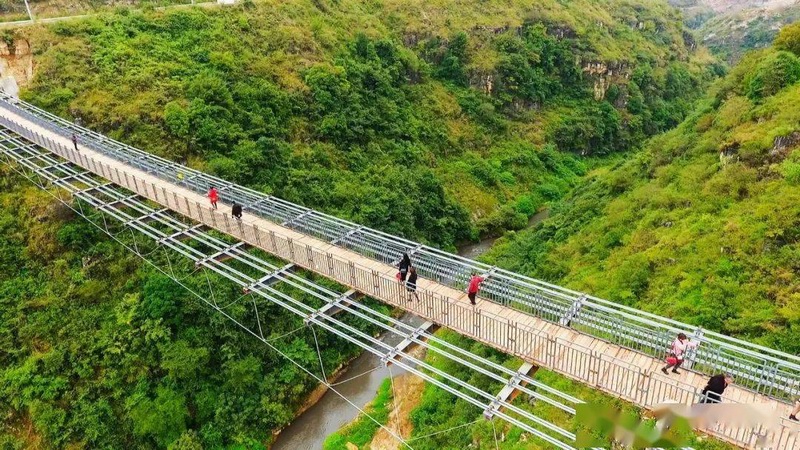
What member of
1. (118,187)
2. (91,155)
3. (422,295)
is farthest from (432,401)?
(91,155)

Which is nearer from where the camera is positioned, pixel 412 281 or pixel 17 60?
pixel 412 281

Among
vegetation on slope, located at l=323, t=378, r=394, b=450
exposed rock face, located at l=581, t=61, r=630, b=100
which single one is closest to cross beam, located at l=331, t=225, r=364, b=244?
vegetation on slope, located at l=323, t=378, r=394, b=450

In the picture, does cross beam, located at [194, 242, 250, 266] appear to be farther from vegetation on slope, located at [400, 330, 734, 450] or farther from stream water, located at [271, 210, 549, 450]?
stream water, located at [271, 210, 549, 450]

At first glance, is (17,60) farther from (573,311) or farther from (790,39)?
(790,39)

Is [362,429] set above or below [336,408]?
above

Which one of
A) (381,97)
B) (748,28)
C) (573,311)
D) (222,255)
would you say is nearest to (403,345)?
(573,311)

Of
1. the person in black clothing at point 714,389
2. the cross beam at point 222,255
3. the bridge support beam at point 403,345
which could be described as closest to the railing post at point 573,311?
the person in black clothing at point 714,389

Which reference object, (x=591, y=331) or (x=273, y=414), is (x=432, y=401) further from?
(x=591, y=331)
